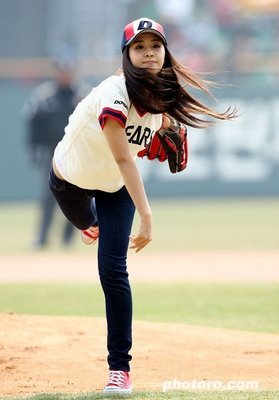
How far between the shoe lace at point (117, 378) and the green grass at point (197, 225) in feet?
27.1

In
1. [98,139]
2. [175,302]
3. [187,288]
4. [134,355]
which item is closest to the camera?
[98,139]

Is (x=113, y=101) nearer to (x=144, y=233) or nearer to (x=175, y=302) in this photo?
(x=144, y=233)

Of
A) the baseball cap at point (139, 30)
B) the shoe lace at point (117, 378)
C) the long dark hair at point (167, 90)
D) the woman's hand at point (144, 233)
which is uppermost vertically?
the baseball cap at point (139, 30)

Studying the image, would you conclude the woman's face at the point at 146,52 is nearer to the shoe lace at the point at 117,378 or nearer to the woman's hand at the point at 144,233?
the woman's hand at the point at 144,233

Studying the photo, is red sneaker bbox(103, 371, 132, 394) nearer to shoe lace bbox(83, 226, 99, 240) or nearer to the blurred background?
shoe lace bbox(83, 226, 99, 240)

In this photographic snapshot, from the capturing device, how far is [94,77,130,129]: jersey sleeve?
4.30 m

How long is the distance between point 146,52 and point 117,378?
1458 mm

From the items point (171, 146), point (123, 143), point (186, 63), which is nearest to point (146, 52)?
point (123, 143)

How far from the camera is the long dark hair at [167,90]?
14.3 ft

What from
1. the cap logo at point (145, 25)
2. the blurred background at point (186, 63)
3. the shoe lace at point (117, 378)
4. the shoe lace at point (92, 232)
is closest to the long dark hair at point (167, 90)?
the cap logo at point (145, 25)

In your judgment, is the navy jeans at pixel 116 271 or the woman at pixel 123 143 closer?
the woman at pixel 123 143

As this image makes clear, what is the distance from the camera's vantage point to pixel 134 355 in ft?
18.5

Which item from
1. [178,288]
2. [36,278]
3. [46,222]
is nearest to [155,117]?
[178,288]

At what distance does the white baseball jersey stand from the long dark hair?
60 millimetres
